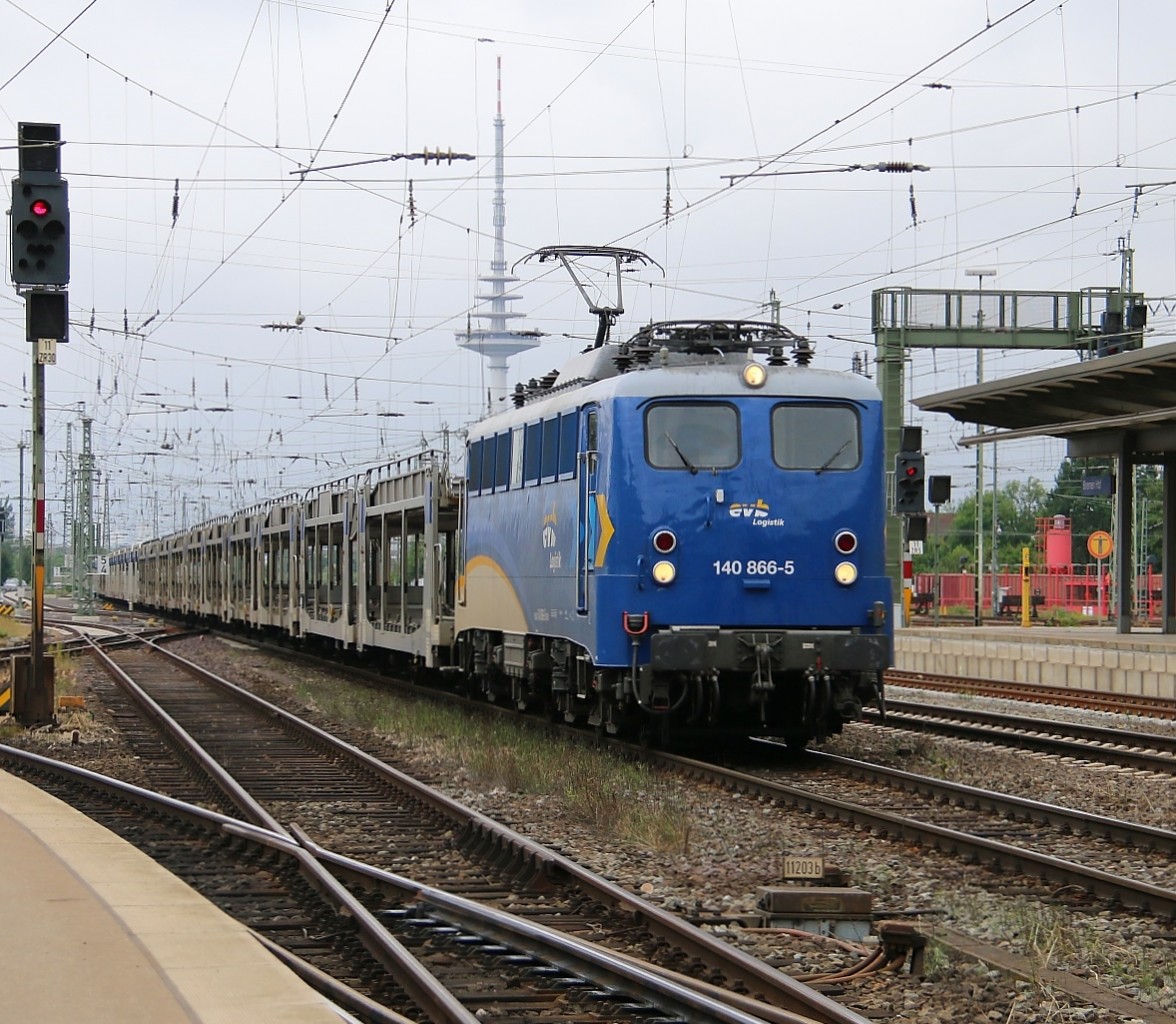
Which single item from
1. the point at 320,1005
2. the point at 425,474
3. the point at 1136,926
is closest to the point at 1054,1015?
the point at 1136,926

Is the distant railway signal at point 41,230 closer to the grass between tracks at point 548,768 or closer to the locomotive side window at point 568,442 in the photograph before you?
the locomotive side window at point 568,442

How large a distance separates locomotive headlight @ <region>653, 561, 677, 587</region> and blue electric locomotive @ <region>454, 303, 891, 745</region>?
0.01m

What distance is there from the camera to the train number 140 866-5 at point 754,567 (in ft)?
47.2

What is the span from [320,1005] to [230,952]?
0.98 metres

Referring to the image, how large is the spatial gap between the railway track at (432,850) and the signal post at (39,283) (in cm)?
121

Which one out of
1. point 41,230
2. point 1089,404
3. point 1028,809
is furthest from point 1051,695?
point 41,230

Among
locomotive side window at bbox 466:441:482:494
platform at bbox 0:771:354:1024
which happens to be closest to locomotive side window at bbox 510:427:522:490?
locomotive side window at bbox 466:441:482:494

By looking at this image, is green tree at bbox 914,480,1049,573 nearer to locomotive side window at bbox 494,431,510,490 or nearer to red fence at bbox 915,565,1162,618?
red fence at bbox 915,565,1162,618

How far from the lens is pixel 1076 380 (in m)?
27.6

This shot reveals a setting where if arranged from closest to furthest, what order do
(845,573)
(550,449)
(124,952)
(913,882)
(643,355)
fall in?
(124,952) → (913,882) → (845,573) → (643,355) → (550,449)

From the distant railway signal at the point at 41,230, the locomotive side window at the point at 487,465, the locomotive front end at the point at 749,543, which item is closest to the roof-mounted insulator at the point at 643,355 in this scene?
the locomotive front end at the point at 749,543

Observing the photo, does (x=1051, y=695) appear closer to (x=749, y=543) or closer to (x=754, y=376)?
(x=749, y=543)

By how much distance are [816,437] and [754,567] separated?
128 centimetres

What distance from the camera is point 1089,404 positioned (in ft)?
99.5
